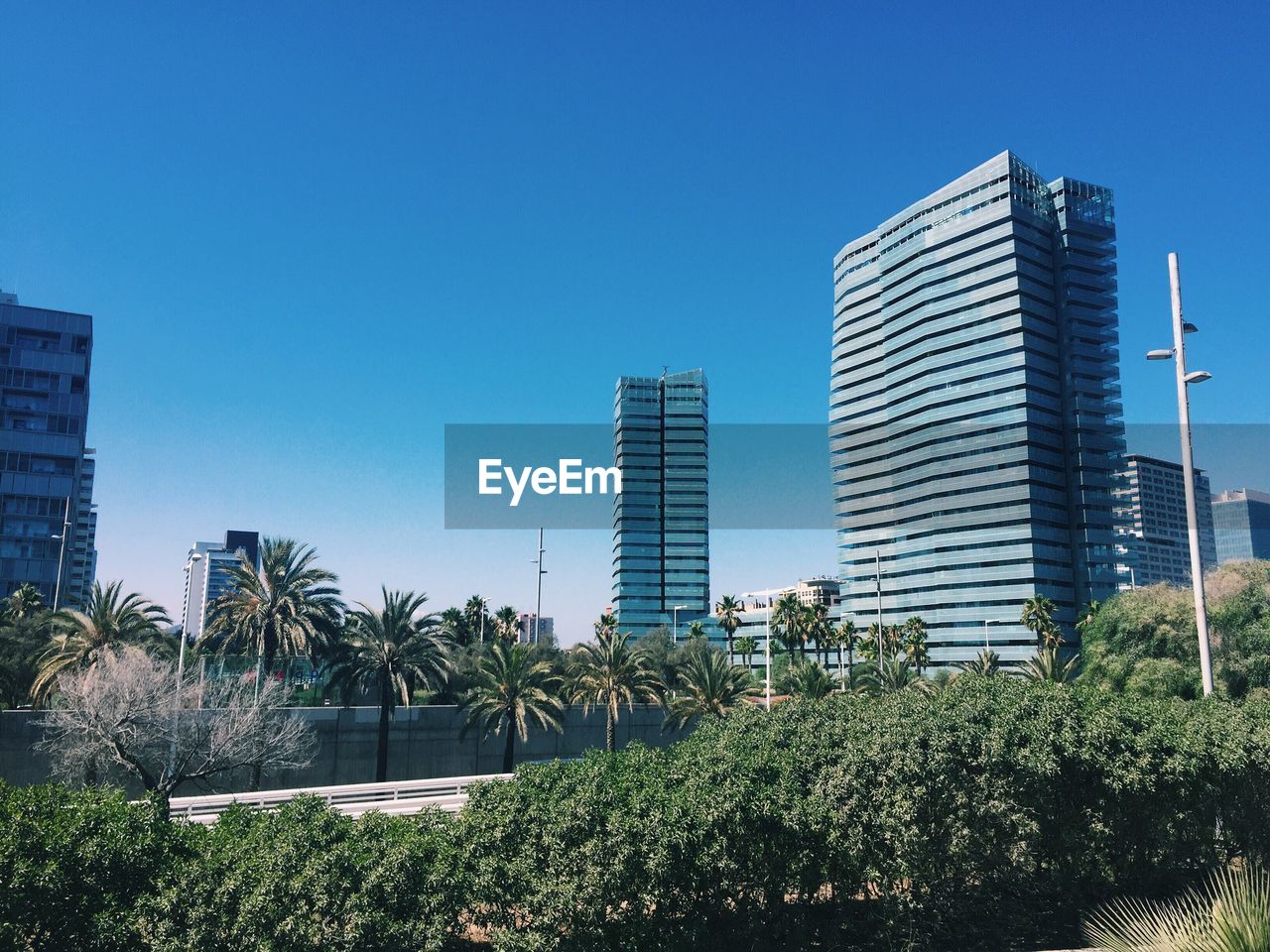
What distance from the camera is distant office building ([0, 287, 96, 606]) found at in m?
82.1

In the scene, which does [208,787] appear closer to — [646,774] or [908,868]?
[646,774]

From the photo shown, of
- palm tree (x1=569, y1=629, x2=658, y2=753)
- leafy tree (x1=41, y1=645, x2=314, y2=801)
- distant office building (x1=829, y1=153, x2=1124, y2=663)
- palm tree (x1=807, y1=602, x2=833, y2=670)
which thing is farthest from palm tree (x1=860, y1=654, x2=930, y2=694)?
distant office building (x1=829, y1=153, x2=1124, y2=663)

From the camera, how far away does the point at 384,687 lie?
121ft

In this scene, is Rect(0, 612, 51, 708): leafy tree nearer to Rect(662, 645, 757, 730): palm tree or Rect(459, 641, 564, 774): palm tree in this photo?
Rect(459, 641, 564, 774): palm tree

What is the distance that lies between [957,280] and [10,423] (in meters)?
128

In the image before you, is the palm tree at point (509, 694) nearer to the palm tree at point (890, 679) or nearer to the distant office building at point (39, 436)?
the palm tree at point (890, 679)

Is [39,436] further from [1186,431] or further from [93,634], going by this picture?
[1186,431]

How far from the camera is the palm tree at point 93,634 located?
34281mm

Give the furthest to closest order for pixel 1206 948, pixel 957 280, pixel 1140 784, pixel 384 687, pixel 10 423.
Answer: pixel 957 280, pixel 10 423, pixel 384 687, pixel 1140 784, pixel 1206 948

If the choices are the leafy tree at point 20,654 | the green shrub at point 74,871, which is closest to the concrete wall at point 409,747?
the leafy tree at point 20,654

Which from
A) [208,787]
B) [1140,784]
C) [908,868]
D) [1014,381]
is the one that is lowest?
[208,787]

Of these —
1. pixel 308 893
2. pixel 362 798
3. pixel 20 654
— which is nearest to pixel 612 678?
pixel 362 798

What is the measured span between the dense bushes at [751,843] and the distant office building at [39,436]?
8389 cm

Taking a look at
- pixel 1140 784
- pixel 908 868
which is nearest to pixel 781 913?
pixel 908 868
